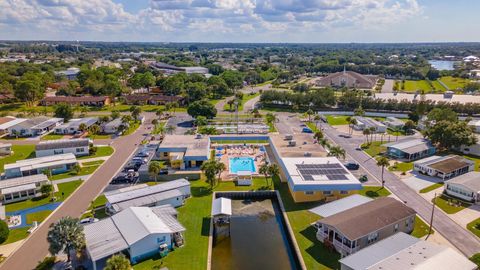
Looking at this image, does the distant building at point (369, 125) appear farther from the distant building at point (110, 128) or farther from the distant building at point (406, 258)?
the distant building at point (110, 128)

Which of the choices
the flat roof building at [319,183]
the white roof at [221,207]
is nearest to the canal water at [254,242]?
the white roof at [221,207]

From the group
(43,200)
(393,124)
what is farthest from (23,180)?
(393,124)

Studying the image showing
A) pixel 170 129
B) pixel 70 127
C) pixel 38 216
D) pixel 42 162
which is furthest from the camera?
pixel 70 127

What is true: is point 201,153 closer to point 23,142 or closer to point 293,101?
point 23,142

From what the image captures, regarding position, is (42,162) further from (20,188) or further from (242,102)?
(242,102)

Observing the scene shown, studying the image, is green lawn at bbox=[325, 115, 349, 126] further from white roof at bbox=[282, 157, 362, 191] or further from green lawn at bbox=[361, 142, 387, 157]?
white roof at bbox=[282, 157, 362, 191]
